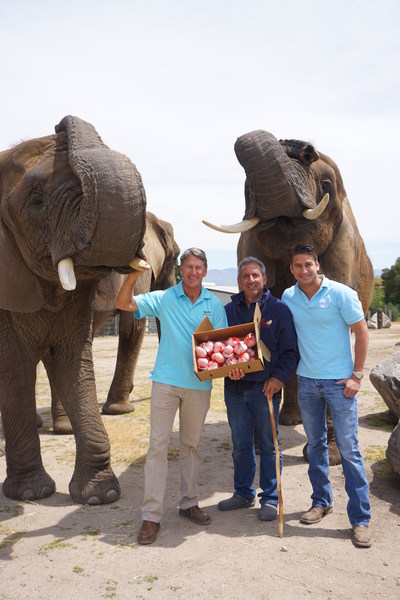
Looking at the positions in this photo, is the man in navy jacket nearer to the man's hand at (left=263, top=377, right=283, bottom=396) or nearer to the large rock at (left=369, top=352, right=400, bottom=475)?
the man's hand at (left=263, top=377, right=283, bottom=396)

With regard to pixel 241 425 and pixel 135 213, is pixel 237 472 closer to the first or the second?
pixel 241 425

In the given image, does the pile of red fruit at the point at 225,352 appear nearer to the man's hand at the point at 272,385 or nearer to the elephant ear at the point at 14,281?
the man's hand at the point at 272,385

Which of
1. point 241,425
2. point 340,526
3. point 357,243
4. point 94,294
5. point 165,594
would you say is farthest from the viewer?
point 357,243

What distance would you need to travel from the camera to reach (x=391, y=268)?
156 feet

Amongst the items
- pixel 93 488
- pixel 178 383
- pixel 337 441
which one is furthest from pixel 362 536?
pixel 93 488

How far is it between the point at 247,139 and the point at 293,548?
3711mm

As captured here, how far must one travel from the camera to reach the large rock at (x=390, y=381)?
679cm

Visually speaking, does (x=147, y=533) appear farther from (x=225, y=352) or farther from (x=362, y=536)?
(x=362, y=536)

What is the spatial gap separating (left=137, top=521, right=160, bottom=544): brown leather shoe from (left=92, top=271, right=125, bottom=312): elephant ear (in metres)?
2.13

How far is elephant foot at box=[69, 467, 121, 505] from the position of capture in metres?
5.05

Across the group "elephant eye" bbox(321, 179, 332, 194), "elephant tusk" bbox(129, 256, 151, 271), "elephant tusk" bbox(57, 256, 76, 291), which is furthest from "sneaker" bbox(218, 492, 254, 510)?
"elephant eye" bbox(321, 179, 332, 194)

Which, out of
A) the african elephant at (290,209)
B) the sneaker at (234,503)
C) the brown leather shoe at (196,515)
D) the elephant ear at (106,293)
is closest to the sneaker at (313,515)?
the sneaker at (234,503)

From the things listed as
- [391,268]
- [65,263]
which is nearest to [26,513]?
[65,263]

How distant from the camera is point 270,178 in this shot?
5762mm
